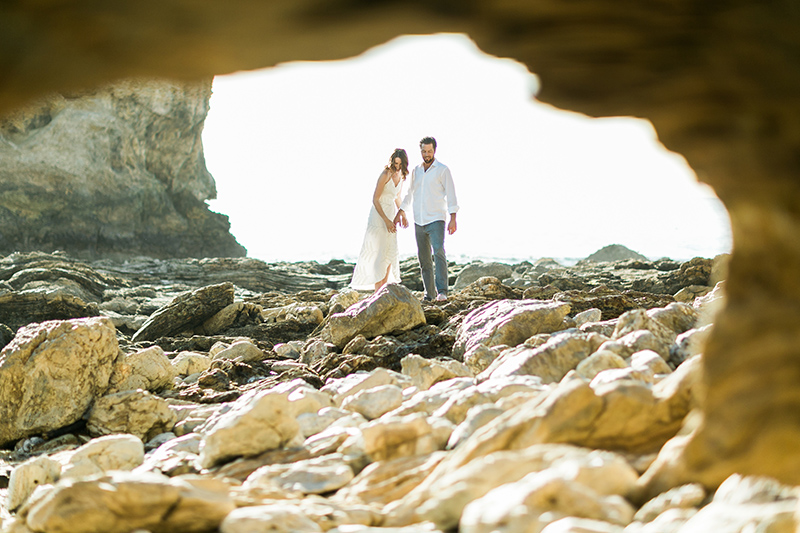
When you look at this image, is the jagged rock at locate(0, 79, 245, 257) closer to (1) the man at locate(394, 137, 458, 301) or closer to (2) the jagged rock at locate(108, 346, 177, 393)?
(1) the man at locate(394, 137, 458, 301)

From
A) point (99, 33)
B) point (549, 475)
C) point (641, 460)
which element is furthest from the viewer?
point (641, 460)

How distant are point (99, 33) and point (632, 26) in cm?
134

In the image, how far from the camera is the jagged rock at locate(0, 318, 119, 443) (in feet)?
13.2

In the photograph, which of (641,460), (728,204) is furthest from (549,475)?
(728,204)

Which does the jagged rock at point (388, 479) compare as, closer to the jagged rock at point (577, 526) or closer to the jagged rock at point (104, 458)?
the jagged rock at point (577, 526)

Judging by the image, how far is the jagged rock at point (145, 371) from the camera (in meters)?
4.42

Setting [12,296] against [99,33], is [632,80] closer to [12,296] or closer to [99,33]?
[99,33]

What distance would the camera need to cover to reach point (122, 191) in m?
28.4

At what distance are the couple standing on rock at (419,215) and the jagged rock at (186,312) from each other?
214 centimetres

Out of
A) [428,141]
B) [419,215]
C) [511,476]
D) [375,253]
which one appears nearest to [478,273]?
[375,253]

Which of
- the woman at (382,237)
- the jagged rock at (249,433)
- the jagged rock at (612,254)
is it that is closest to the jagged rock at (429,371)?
the jagged rock at (249,433)

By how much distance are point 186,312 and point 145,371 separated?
11.2 feet

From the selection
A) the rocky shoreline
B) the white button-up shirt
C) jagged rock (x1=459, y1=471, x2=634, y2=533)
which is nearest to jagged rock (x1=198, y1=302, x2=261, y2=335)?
the rocky shoreline

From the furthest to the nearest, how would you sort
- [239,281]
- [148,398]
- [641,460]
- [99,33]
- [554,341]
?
1. [239,281]
2. [148,398]
3. [554,341]
4. [641,460]
5. [99,33]
